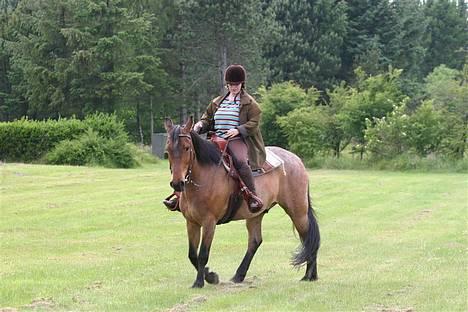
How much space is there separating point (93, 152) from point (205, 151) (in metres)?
30.8

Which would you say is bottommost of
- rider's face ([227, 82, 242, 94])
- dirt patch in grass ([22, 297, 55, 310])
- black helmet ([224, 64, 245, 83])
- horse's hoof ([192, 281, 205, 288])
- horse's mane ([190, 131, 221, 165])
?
horse's hoof ([192, 281, 205, 288])

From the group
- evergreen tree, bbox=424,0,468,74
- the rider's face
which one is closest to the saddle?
the rider's face

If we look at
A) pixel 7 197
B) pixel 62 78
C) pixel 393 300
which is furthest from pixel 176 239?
pixel 62 78

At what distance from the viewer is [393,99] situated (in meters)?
42.1

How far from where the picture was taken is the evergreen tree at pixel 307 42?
63.3 m

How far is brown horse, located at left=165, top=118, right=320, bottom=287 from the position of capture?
8.38 meters

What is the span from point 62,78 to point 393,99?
81.4 feet

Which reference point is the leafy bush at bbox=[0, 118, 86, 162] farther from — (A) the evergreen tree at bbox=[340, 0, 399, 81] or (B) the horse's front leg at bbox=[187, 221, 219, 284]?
(A) the evergreen tree at bbox=[340, 0, 399, 81]

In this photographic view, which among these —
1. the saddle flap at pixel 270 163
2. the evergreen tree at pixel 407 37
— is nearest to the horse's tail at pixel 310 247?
the saddle flap at pixel 270 163

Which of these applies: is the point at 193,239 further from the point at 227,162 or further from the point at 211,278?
the point at 227,162

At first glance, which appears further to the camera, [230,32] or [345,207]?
[230,32]

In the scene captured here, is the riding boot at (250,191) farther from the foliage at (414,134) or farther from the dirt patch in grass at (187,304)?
the foliage at (414,134)

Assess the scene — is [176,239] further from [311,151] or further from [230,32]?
A: [230,32]

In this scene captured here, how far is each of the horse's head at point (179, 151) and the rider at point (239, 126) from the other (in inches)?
38.6
